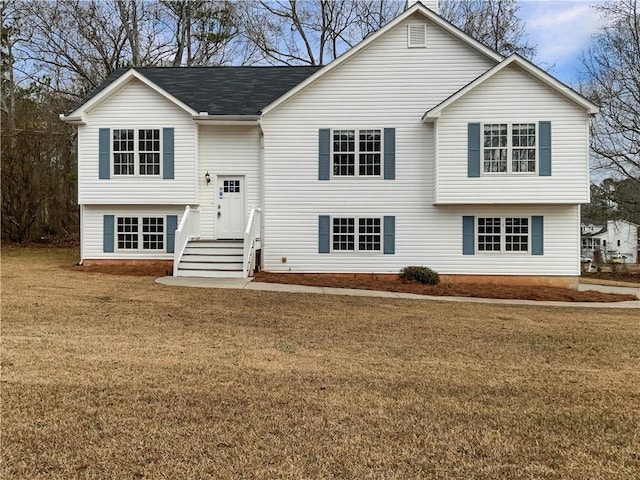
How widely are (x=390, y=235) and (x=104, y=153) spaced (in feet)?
30.4

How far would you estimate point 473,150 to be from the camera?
14.9m

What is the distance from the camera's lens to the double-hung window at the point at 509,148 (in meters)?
14.8

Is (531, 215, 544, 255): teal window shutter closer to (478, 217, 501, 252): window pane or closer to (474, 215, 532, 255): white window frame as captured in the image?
(474, 215, 532, 255): white window frame

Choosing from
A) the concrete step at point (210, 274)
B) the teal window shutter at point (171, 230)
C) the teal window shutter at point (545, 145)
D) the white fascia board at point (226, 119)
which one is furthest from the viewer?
the teal window shutter at point (171, 230)

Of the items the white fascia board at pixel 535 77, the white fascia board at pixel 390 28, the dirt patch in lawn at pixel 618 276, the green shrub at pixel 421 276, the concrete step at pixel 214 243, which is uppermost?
the white fascia board at pixel 390 28

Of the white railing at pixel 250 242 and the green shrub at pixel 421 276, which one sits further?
the green shrub at pixel 421 276

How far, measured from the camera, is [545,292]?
554 inches

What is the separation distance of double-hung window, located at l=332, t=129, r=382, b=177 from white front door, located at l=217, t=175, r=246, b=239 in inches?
129

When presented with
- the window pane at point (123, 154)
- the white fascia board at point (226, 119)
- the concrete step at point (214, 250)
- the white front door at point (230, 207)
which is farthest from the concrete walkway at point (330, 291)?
the white fascia board at point (226, 119)

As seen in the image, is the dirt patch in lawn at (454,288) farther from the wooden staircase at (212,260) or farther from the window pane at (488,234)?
the window pane at (488,234)

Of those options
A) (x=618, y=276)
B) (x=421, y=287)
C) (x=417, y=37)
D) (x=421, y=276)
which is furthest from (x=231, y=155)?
(x=618, y=276)

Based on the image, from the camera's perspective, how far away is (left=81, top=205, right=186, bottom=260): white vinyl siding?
1655cm

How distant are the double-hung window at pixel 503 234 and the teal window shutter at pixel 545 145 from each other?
1.54 m

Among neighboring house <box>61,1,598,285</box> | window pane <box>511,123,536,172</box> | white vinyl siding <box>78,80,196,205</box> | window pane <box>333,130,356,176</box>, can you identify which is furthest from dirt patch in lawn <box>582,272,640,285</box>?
white vinyl siding <box>78,80,196,205</box>
